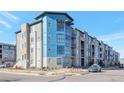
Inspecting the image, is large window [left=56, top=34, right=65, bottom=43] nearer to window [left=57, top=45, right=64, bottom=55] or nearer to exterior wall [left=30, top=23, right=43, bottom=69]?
window [left=57, top=45, right=64, bottom=55]

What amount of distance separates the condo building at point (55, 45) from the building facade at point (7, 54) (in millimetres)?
105

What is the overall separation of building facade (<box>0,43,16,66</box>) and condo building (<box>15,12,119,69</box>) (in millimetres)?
105

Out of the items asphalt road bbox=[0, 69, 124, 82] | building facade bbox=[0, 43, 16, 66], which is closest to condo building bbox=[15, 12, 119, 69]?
building facade bbox=[0, 43, 16, 66]

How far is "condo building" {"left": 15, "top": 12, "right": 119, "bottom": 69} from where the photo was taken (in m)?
16.4

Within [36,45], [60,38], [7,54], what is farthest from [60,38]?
[7,54]

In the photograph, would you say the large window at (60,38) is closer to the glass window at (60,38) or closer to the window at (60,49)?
the glass window at (60,38)

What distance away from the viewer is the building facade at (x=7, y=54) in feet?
53.9

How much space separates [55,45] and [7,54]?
1.12 meters

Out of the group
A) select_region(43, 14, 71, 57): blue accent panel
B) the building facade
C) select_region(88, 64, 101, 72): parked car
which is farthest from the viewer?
select_region(88, 64, 101, 72): parked car

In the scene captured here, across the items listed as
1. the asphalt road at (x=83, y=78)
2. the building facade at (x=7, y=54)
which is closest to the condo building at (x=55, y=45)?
the building facade at (x=7, y=54)

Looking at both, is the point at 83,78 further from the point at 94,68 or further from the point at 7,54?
the point at 7,54

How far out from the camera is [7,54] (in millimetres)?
16578

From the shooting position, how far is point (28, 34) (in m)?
16.5

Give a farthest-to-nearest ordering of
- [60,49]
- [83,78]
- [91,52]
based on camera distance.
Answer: [91,52] → [60,49] → [83,78]
